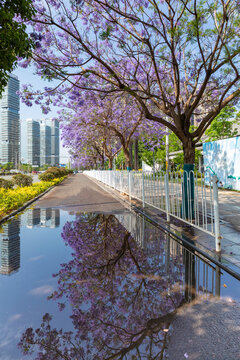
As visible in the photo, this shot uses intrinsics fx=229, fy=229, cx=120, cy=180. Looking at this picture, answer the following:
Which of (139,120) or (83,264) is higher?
(139,120)

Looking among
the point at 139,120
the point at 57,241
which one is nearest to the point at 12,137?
the point at 139,120

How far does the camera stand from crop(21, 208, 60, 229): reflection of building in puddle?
7381mm

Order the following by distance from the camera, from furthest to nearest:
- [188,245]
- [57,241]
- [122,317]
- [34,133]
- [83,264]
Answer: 1. [34,133]
2. [57,241]
3. [188,245]
4. [83,264]
5. [122,317]

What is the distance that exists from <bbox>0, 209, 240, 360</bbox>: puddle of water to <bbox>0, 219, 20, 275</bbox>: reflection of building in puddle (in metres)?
0.02

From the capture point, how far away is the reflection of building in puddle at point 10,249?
412cm

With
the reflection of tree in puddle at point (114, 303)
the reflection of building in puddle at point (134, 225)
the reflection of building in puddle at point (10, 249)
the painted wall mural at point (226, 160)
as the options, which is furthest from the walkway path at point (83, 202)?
the painted wall mural at point (226, 160)

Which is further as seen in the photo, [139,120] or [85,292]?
[139,120]

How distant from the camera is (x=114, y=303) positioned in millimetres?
2904

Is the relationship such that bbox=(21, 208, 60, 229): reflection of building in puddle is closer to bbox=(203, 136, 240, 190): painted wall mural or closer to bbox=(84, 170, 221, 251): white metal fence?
bbox=(84, 170, 221, 251): white metal fence

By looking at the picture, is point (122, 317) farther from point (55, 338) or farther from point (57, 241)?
point (57, 241)

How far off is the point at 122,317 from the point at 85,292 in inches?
29.0

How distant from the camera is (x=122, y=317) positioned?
2625mm

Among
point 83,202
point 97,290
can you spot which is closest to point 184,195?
point 97,290

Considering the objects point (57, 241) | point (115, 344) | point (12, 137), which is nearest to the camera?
point (115, 344)
